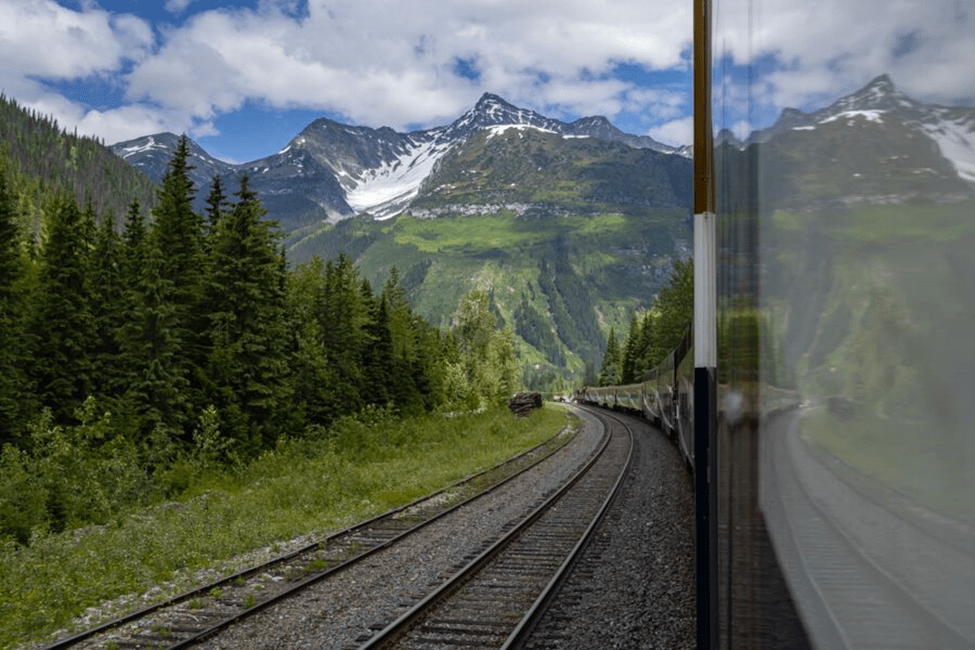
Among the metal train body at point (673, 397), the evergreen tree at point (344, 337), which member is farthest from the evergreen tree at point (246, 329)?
the metal train body at point (673, 397)

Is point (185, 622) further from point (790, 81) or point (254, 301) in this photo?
point (254, 301)

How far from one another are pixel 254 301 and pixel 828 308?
116 ft

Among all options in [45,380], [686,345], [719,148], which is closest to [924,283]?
[719,148]

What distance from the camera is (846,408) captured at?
3.34 ft

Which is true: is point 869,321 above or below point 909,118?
below

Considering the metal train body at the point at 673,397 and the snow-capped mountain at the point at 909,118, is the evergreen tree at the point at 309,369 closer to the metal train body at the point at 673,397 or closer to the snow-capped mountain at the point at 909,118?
the metal train body at the point at 673,397

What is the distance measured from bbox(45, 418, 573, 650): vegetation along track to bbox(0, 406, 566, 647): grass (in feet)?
2.51

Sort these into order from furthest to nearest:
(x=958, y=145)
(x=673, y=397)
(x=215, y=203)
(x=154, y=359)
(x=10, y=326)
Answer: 1. (x=215, y=203)
2. (x=10, y=326)
3. (x=154, y=359)
4. (x=673, y=397)
5. (x=958, y=145)

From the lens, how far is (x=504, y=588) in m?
10.7

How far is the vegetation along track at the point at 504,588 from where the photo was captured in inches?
342

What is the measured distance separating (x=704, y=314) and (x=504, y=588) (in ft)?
23.3

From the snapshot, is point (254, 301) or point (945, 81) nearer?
point (945, 81)

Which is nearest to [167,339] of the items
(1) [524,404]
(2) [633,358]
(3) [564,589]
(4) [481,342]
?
(3) [564,589]

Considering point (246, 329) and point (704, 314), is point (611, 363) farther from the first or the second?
point (704, 314)
